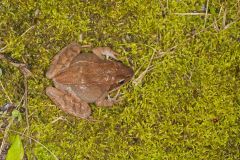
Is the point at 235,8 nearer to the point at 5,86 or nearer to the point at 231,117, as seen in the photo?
the point at 231,117

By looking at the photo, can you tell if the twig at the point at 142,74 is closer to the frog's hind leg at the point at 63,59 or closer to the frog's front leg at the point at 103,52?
the frog's front leg at the point at 103,52

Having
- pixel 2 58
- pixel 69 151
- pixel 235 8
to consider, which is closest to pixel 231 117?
pixel 235 8

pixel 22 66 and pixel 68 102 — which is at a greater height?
pixel 22 66

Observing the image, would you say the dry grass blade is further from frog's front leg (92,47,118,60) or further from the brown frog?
frog's front leg (92,47,118,60)

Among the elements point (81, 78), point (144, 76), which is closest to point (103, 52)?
point (81, 78)

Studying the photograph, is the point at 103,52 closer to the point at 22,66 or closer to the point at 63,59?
the point at 63,59
